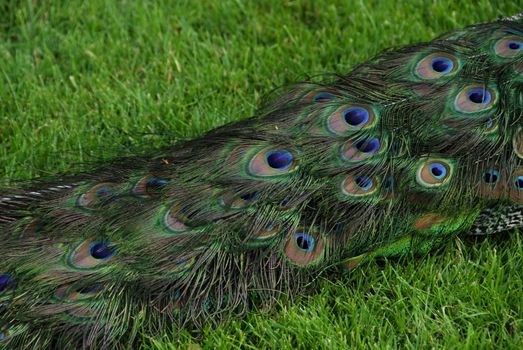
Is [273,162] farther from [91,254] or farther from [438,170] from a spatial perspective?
[91,254]

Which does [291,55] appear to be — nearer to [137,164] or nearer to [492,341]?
[137,164]

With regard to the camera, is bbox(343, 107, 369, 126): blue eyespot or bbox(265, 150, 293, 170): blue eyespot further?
bbox(343, 107, 369, 126): blue eyespot

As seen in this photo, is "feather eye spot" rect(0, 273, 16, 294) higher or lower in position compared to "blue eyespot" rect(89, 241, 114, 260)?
lower

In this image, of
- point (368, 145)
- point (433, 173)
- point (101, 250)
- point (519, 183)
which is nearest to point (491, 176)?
point (519, 183)

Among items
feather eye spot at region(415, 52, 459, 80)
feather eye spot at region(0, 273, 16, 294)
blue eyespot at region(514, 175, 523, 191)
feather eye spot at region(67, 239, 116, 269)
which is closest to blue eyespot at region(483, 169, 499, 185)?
blue eyespot at region(514, 175, 523, 191)

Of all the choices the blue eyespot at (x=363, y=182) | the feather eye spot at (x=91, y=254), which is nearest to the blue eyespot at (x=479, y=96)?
the blue eyespot at (x=363, y=182)

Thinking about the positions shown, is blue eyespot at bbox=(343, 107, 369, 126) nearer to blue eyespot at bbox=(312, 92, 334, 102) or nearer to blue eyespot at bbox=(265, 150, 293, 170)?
blue eyespot at bbox=(312, 92, 334, 102)

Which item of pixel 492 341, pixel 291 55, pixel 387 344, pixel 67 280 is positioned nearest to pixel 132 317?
pixel 67 280
